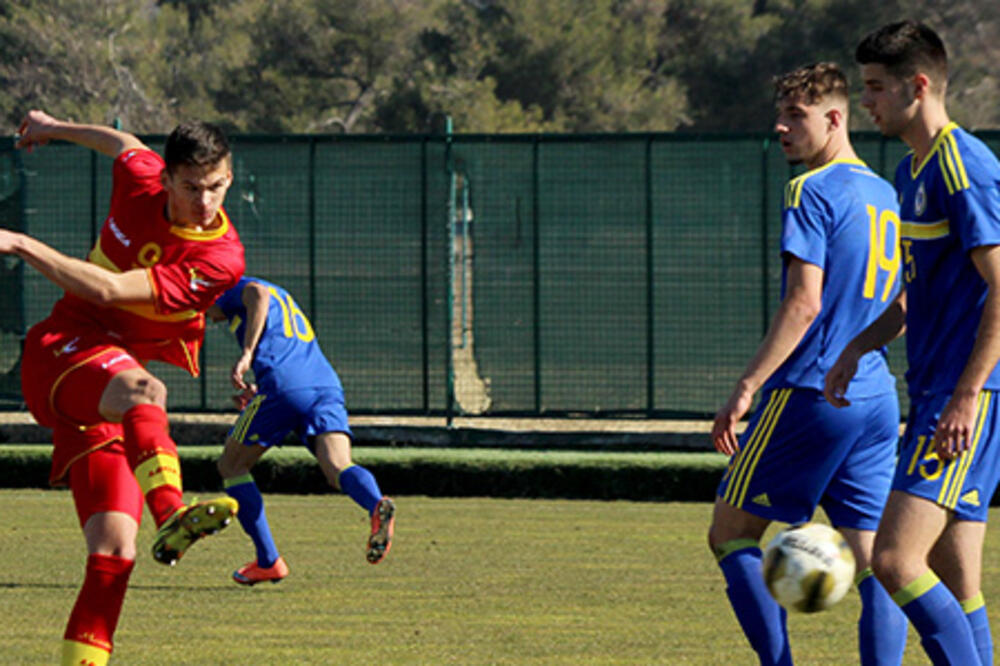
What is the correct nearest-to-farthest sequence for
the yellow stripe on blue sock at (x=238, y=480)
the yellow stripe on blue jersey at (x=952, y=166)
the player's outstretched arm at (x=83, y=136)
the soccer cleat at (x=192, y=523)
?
the yellow stripe on blue jersey at (x=952, y=166)
the soccer cleat at (x=192, y=523)
the player's outstretched arm at (x=83, y=136)
the yellow stripe on blue sock at (x=238, y=480)

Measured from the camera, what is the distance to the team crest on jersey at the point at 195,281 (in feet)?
19.6

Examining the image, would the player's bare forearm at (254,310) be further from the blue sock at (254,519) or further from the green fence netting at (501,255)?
the green fence netting at (501,255)

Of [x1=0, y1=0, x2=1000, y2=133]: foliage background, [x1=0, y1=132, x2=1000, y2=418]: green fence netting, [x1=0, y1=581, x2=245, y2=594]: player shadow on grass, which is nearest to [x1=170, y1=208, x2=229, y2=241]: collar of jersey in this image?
[x1=0, y1=581, x2=245, y2=594]: player shadow on grass

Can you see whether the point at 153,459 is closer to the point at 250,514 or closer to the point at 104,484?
the point at 104,484

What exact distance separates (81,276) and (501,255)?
9.52 metres

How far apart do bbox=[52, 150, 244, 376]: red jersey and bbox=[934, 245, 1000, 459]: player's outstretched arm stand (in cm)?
236

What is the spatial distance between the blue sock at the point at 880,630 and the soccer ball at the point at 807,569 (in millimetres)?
150

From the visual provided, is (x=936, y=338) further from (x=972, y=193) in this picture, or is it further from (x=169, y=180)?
(x=169, y=180)

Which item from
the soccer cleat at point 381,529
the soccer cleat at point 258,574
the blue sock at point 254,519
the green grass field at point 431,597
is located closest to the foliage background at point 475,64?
the green grass field at point 431,597

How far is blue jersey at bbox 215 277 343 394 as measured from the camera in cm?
928

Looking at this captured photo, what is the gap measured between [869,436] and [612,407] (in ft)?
29.0

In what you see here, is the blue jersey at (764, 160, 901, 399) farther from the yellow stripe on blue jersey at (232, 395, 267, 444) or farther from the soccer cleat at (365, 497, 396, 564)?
the yellow stripe on blue jersey at (232, 395, 267, 444)

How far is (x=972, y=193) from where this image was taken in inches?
203

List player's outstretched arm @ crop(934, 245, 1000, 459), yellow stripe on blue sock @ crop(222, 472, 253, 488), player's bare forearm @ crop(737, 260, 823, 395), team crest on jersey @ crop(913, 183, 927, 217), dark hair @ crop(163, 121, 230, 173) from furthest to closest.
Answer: yellow stripe on blue sock @ crop(222, 472, 253, 488)
dark hair @ crop(163, 121, 230, 173)
player's bare forearm @ crop(737, 260, 823, 395)
team crest on jersey @ crop(913, 183, 927, 217)
player's outstretched arm @ crop(934, 245, 1000, 459)
